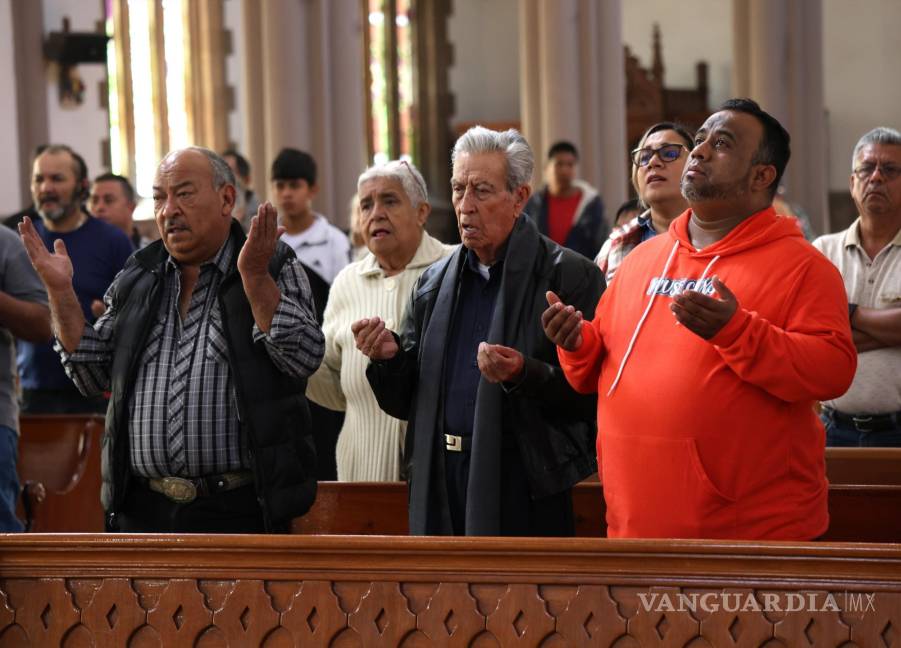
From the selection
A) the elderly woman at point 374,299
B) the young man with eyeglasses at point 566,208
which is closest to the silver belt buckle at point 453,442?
the elderly woman at point 374,299

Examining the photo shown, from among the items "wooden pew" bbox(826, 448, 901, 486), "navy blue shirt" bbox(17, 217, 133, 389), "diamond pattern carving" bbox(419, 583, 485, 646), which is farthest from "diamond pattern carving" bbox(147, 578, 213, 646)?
"navy blue shirt" bbox(17, 217, 133, 389)

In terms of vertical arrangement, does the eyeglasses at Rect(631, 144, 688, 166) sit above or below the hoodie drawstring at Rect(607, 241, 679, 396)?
above

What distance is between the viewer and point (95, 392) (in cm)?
420

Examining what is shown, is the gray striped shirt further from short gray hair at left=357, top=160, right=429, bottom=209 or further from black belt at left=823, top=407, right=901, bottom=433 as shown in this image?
black belt at left=823, top=407, right=901, bottom=433

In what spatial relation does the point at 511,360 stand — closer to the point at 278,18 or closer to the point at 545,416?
the point at 545,416

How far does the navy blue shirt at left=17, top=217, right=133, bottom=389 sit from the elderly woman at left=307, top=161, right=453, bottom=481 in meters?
1.90

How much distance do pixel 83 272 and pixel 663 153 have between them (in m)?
3.05

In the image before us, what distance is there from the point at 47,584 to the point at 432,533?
3.60ft

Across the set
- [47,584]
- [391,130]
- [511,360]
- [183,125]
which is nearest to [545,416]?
[511,360]

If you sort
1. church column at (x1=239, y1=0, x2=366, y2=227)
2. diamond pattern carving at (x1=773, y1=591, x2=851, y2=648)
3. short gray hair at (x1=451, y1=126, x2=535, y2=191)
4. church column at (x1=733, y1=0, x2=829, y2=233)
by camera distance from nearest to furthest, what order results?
Result: diamond pattern carving at (x1=773, y1=591, x2=851, y2=648) < short gray hair at (x1=451, y1=126, x2=535, y2=191) < church column at (x1=239, y1=0, x2=366, y2=227) < church column at (x1=733, y1=0, x2=829, y2=233)

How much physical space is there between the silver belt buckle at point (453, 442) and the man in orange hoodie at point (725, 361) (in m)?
0.49

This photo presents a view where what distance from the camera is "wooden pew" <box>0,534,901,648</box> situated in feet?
9.53

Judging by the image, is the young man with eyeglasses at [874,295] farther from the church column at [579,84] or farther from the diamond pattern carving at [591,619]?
the church column at [579,84]

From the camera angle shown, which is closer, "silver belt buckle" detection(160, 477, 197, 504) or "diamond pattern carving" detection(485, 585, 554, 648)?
"diamond pattern carving" detection(485, 585, 554, 648)
